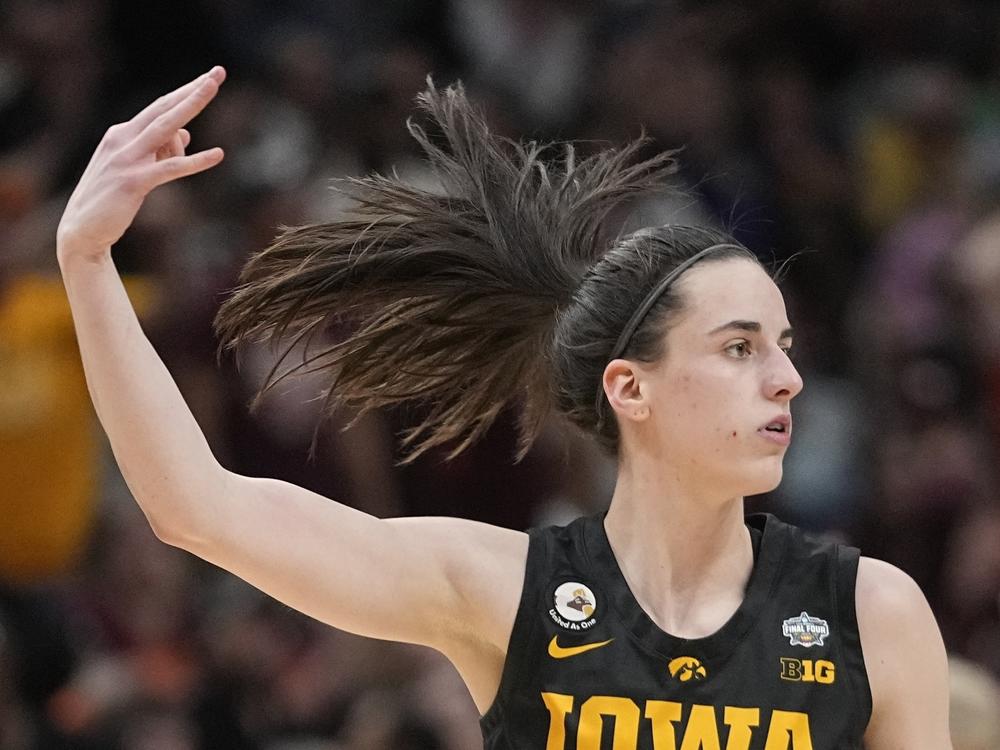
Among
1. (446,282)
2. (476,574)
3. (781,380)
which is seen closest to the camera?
(781,380)

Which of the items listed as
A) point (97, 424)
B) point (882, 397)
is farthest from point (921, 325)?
point (97, 424)

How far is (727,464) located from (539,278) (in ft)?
2.08

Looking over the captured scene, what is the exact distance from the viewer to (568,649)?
10.7 ft

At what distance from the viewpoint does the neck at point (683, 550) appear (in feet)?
11.0

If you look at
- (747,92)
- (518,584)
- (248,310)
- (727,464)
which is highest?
(248,310)

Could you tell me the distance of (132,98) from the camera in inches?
299

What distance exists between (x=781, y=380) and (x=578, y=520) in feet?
1.73

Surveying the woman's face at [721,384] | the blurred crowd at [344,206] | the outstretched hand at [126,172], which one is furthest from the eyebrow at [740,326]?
the blurred crowd at [344,206]

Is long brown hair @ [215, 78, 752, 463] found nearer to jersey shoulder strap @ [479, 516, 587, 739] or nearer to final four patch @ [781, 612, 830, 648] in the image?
jersey shoulder strap @ [479, 516, 587, 739]

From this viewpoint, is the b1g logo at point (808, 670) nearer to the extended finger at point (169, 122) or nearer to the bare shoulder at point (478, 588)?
the bare shoulder at point (478, 588)

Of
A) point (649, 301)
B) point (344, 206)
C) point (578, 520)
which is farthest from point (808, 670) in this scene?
point (344, 206)

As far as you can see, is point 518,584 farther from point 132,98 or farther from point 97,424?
point 132,98

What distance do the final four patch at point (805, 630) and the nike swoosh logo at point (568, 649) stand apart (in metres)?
0.32

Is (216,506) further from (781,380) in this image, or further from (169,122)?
(781,380)
